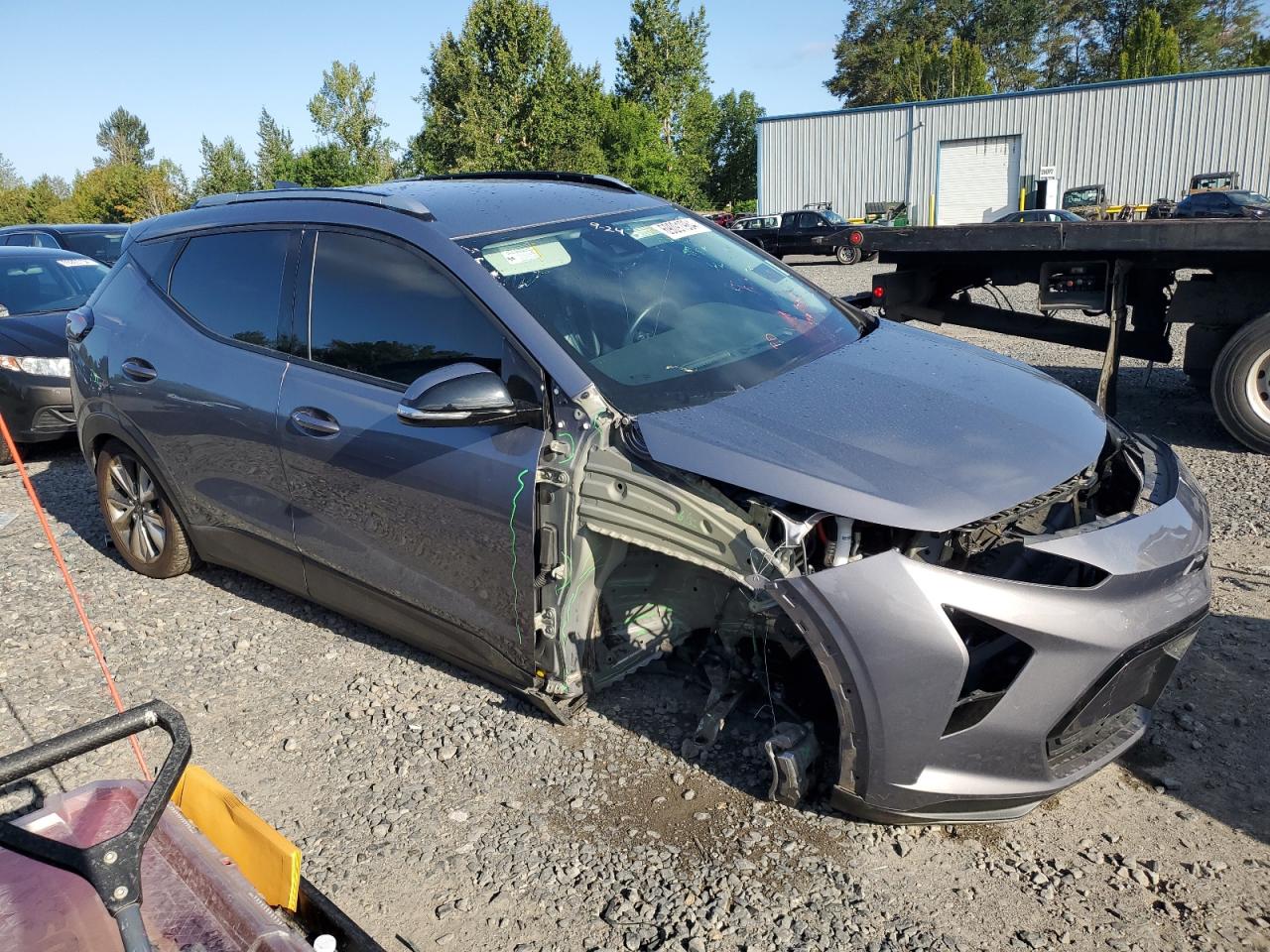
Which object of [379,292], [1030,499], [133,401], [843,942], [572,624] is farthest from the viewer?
[133,401]

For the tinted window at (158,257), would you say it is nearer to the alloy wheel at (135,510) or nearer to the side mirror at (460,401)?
the alloy wheel at (135,510)

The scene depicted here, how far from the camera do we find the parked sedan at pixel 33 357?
7488 mm

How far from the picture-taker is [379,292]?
3570 mm

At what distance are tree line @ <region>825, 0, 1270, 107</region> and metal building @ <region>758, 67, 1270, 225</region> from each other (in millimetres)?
28408

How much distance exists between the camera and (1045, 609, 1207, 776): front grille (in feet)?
8.43

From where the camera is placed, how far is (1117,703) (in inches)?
106

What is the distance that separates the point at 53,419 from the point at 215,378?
4.46 meters

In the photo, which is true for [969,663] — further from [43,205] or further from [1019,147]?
[43,205]

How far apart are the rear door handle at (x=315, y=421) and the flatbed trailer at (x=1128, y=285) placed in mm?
5134

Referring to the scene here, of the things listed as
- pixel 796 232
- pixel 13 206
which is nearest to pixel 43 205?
pixel 13 206

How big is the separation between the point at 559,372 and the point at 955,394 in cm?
128

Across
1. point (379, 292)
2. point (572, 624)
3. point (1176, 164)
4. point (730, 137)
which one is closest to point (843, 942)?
point (572, 624)

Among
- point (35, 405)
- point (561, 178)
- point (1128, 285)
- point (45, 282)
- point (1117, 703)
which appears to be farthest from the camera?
point (45, 282)

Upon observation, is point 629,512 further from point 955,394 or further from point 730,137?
point 730,137
